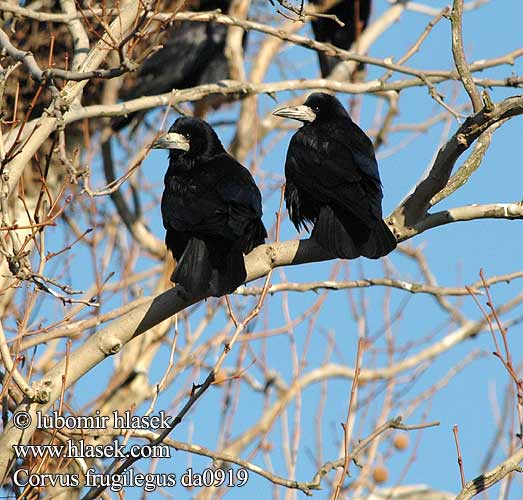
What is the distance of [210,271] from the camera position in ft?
14.9

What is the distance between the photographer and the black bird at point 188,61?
32.7 ft

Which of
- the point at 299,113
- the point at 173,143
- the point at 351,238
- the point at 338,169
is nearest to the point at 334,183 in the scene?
the point at 338,169

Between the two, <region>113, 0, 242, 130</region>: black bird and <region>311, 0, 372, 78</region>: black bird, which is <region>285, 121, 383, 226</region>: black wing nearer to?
<region>113, 0, 242, 130</region>: black bird

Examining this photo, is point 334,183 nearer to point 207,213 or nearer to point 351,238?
point 351,238

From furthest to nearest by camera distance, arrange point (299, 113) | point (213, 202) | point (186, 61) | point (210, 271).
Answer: point (186, 61) → point (299, 113) → point (213, 202) → point (210, 271)

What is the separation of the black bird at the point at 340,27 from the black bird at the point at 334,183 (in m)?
4.74

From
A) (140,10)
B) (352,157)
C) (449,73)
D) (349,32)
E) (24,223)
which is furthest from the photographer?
(349,32)

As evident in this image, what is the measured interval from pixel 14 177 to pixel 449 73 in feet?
10.8

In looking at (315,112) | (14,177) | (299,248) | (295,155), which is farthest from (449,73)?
(14,177)

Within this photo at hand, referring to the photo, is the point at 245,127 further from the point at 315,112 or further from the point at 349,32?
the point at 315,112

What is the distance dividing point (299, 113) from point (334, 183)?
32.3 inches

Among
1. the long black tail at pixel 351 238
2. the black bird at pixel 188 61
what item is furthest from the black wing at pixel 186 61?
the long black tail at pixel 351 238

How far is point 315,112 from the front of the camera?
571 centimetres

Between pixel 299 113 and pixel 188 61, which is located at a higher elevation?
pixel 188 61
